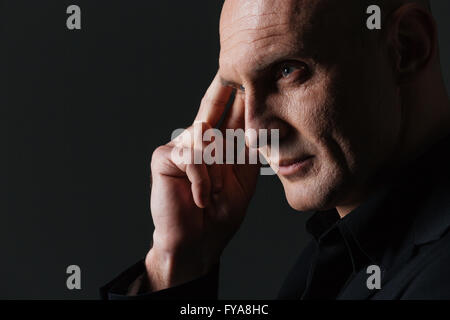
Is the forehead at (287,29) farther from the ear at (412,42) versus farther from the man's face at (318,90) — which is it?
the ear at (412,42)

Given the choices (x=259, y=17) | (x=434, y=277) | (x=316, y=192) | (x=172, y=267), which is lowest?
(x=172, y=267)

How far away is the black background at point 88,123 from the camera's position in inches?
103

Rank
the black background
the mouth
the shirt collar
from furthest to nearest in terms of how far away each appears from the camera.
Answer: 1. the black background
2. the mouth
3. the shirt collar

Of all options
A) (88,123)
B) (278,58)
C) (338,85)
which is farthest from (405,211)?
(88,123)

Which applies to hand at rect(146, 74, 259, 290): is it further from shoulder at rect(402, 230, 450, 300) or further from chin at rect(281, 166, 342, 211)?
shoulder at rect(402, 230, 450, 300)

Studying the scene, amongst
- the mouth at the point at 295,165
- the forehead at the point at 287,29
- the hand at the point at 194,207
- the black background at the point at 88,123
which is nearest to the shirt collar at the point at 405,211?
the mouth at the point at 295,165

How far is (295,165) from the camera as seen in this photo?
1326 mm

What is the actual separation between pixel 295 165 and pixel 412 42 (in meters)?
0.40

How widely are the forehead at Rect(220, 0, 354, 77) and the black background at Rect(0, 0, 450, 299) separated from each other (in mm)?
1408

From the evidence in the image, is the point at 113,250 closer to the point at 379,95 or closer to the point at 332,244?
the point at 332,244

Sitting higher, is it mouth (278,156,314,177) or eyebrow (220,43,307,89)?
eyebrow (220,43,307,89)

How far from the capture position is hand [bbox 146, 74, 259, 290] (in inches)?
67.3

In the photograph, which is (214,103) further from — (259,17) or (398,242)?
(398,242)

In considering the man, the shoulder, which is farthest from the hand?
the shoulder
